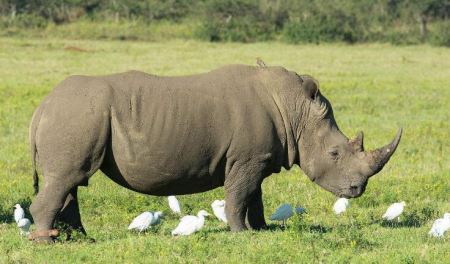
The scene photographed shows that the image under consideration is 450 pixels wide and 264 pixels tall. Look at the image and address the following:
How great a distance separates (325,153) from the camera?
9.73 metres

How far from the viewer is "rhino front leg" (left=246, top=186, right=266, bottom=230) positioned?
9844 millimetres

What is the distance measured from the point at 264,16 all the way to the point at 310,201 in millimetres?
51693

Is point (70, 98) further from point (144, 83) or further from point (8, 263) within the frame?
point (8, 263)

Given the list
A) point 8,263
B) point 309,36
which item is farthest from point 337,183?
point 309,36

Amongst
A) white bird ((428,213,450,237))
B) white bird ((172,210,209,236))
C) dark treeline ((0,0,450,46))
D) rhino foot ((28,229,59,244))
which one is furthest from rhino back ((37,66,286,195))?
dark treeline ((0,0,450,46))

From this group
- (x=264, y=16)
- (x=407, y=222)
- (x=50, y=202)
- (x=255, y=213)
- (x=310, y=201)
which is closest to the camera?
(x=50, y=202)

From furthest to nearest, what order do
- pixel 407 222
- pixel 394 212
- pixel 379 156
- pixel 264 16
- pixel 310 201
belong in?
pixel 264 16 → pixel 310 201 → pixel 407 222 → pixel 394 212 → pixel 379 156

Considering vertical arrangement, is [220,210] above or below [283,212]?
below

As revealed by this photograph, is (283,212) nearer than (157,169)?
No

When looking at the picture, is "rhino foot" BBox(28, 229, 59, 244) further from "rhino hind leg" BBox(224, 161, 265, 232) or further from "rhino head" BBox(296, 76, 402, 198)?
"rhino head" BBox(296, 76, 402, 198)

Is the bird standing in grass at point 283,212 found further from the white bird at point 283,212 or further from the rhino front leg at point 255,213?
the rhino front leg at point 255,213

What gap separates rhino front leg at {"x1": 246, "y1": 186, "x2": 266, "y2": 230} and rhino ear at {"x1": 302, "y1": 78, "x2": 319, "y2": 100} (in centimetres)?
101

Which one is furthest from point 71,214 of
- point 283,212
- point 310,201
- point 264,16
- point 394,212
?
point 264,16

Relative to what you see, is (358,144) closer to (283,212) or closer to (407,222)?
(283,212)
